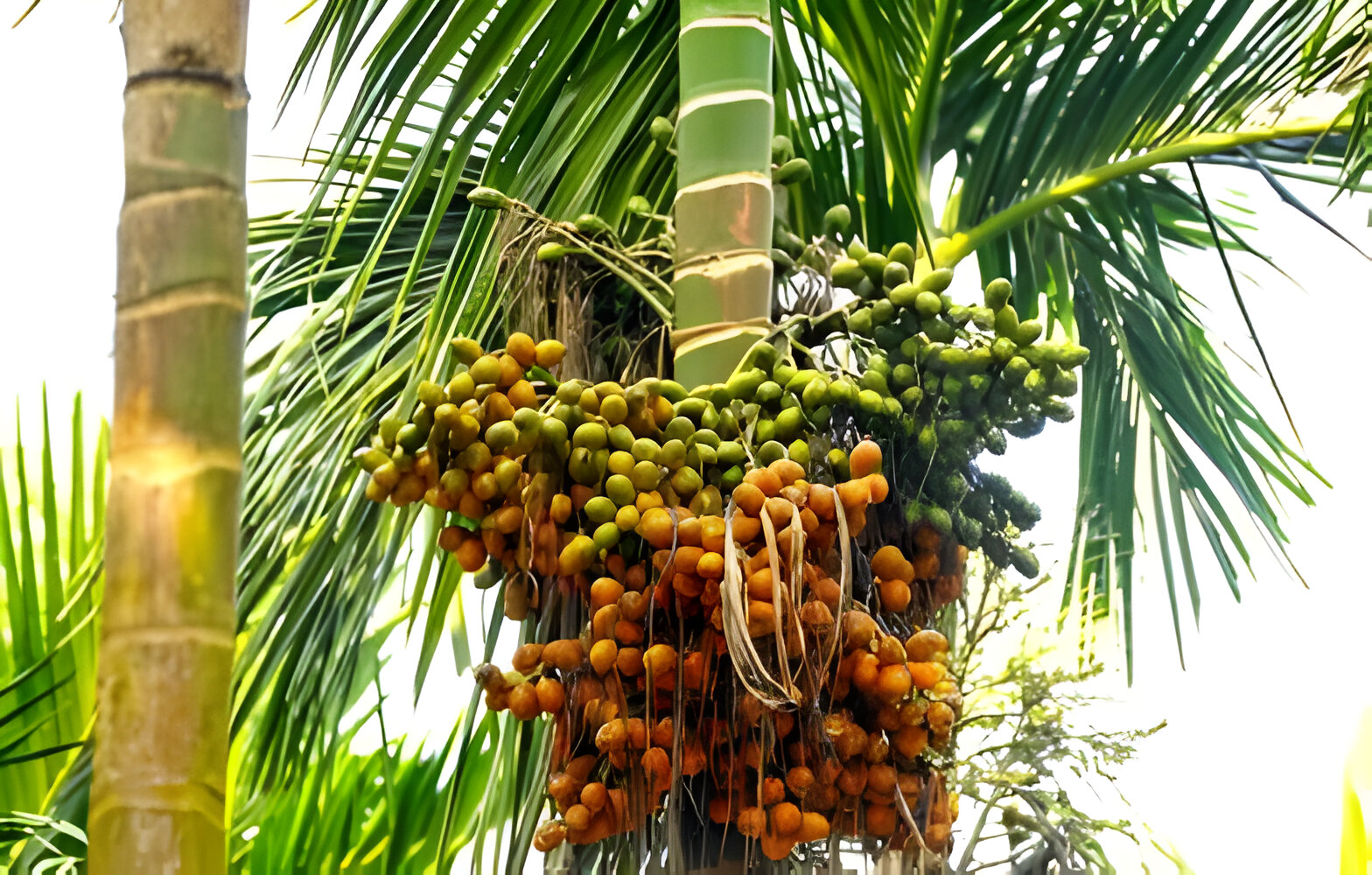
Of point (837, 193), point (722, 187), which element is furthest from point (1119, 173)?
point (722, 187)

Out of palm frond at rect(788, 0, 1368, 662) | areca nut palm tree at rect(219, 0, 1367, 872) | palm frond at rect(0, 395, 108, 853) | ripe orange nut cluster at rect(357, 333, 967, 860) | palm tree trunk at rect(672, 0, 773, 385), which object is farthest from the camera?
palm frond at rect(0, 395, 108, 853)

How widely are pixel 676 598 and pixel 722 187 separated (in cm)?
37

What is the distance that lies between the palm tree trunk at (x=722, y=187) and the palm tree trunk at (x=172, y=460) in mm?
527

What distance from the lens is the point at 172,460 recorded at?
20.7 inches

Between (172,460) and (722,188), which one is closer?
(172,460)

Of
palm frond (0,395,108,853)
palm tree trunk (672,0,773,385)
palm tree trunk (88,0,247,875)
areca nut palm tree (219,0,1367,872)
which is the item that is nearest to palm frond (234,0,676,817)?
areca nut palm tree (219,0,1367,872)

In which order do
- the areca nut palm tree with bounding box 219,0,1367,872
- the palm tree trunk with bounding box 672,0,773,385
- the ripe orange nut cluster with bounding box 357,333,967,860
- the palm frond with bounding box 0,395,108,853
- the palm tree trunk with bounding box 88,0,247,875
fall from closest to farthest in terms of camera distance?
the palm tree trunk with bounding box 88,0,247,875
the ripe orange nut cluster with bounding box 357,333,967,860
the palm tree trunk with bounding box 672,0,773,385
the areca nut palm tree with bounding box 219,0,1367,872
the palm frond with bounding box 0,395,108,853

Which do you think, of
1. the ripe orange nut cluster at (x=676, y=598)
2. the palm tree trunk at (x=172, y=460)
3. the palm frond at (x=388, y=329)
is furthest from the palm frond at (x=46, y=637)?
the palm tree trunk at (x=172, y=460)

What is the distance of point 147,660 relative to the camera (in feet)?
1.69

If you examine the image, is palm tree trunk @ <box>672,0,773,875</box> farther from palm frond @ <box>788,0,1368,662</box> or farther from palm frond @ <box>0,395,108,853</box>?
palm frond @ <box>0,395,108,853</box>

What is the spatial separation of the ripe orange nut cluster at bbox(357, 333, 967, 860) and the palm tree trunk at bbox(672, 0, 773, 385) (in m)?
0.10

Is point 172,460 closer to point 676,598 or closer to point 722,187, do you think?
point 676,598

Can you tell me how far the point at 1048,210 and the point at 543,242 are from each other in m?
0.94

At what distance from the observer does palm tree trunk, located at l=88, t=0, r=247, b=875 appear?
1.69ft
